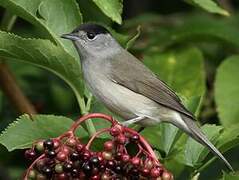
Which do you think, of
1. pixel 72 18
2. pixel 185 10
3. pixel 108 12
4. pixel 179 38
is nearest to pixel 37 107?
pixel 179 38

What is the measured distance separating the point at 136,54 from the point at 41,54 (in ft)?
8.29

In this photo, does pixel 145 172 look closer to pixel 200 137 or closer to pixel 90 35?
pixel 200 137

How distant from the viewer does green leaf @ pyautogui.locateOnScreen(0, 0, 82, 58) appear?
14.2ft

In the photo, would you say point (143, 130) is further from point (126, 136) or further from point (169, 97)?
point (126, 136)

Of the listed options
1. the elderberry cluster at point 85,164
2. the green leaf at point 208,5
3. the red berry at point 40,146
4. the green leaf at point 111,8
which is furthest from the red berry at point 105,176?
the green leaf at point 208,5

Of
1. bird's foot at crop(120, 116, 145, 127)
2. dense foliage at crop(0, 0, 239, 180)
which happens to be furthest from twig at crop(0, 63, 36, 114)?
bird's foot at crop(120, 116, 145, 127)

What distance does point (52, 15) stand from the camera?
Answer: 451 cm

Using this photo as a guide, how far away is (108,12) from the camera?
4184mm

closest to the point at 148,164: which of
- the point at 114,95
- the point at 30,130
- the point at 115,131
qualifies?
the point at 115,131

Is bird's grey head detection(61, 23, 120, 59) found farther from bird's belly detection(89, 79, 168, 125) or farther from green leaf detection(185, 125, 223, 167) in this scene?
green leaf detection(185, 125, 223, 167)

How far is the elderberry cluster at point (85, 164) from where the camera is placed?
3570mm

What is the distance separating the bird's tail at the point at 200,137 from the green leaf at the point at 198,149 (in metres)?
0.03

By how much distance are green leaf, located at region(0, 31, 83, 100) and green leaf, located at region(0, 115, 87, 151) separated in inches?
10.9

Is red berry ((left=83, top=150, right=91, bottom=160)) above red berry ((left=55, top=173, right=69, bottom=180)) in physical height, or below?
above
